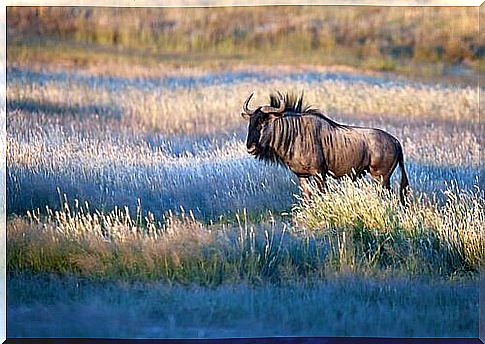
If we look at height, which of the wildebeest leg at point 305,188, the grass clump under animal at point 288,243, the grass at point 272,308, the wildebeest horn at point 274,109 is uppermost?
the wildebeest horn at point 274,109

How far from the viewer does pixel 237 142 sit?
28.0 feet

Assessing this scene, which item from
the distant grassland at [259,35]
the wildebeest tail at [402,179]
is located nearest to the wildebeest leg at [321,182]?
the wildebeest tail at [402,179]

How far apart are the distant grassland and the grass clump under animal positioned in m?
1.07

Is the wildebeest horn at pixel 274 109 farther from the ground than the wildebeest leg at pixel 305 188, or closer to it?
farther from the ground

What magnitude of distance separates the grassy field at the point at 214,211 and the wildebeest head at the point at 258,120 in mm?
93

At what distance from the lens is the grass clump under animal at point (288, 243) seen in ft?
27.7

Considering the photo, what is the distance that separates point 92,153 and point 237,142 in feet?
3.77

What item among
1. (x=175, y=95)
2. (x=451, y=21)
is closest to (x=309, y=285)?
(x=175, y=95)

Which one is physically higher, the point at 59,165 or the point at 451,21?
the point at 451,21

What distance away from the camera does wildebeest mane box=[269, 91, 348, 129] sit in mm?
8531

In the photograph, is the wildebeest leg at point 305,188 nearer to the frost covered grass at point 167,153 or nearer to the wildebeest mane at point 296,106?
the frost covered grass at point 167,153

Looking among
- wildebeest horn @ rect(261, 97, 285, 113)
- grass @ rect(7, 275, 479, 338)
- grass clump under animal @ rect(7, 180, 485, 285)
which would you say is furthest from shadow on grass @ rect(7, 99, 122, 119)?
grass @ rect(7, 275, 479, 338)

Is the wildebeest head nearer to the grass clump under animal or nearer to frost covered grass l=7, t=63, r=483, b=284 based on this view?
frost covered grass l=7, t=63, r=483, b=284

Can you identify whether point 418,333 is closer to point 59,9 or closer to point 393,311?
point 393,311
